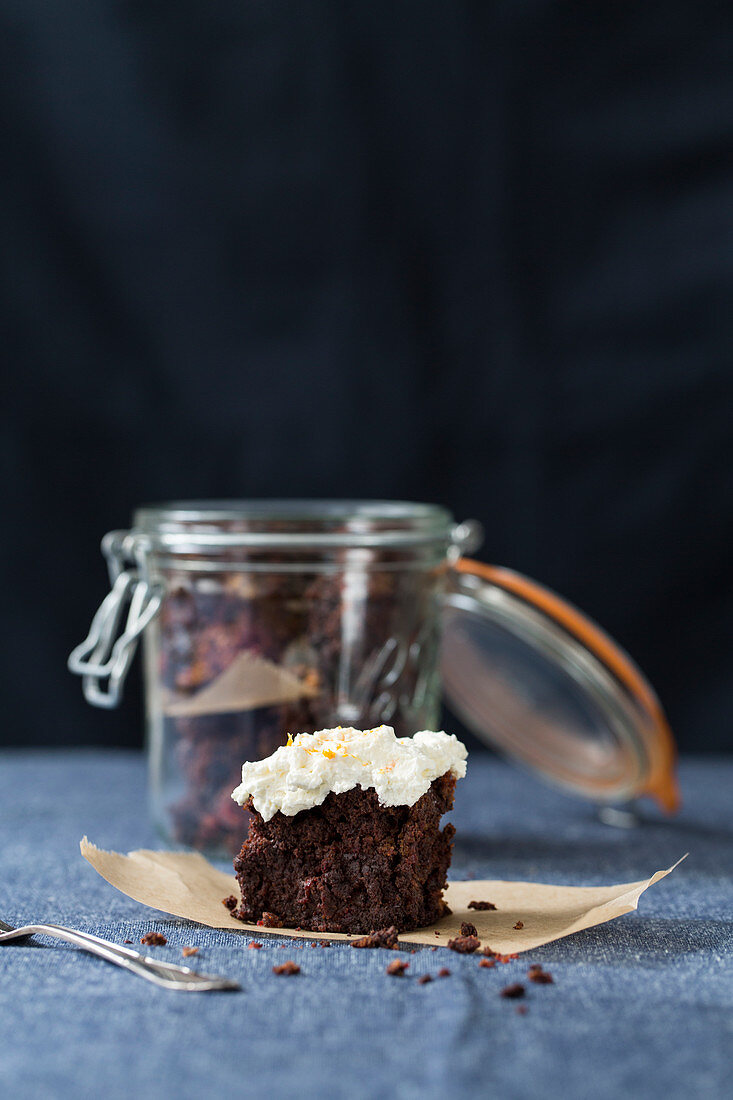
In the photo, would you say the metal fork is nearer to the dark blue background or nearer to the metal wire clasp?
the metal wire clasp

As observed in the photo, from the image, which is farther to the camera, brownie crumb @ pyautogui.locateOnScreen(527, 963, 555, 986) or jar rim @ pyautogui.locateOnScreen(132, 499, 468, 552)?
jar rim @ pyautogui.locateOnScreen(132, 499, 468, 552)

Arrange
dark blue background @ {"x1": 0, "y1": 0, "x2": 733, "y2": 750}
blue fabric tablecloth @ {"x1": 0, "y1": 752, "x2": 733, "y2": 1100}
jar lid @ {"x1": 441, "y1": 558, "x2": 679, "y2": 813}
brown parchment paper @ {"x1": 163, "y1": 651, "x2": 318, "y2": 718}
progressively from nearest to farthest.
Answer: blue fabric tablecloth @ {"x1": 0, "y1": 752, "x2": 733, "y2": 1100} < brown parchment paper @ {"x1": 163, "y1": 651, "x2": 318, "y2": 718} < jar lid @ {"x1": 441, "y1": 558, "x2": 679, "y2": 813} < dark blue background @ {"x1": 0, "y1": 0, "x2": 733, "y2": 750}

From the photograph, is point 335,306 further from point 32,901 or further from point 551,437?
point 32,901

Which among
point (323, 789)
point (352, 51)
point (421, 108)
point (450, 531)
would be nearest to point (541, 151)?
point (421, 108)

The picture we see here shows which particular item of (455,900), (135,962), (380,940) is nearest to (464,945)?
(380,940)

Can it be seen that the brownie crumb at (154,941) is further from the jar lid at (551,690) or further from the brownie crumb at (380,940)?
the jar lid at (551,690)

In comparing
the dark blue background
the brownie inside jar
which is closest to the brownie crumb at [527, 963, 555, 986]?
the brownie inside jar

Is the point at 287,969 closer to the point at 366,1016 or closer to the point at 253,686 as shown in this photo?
the point at 366,1016
